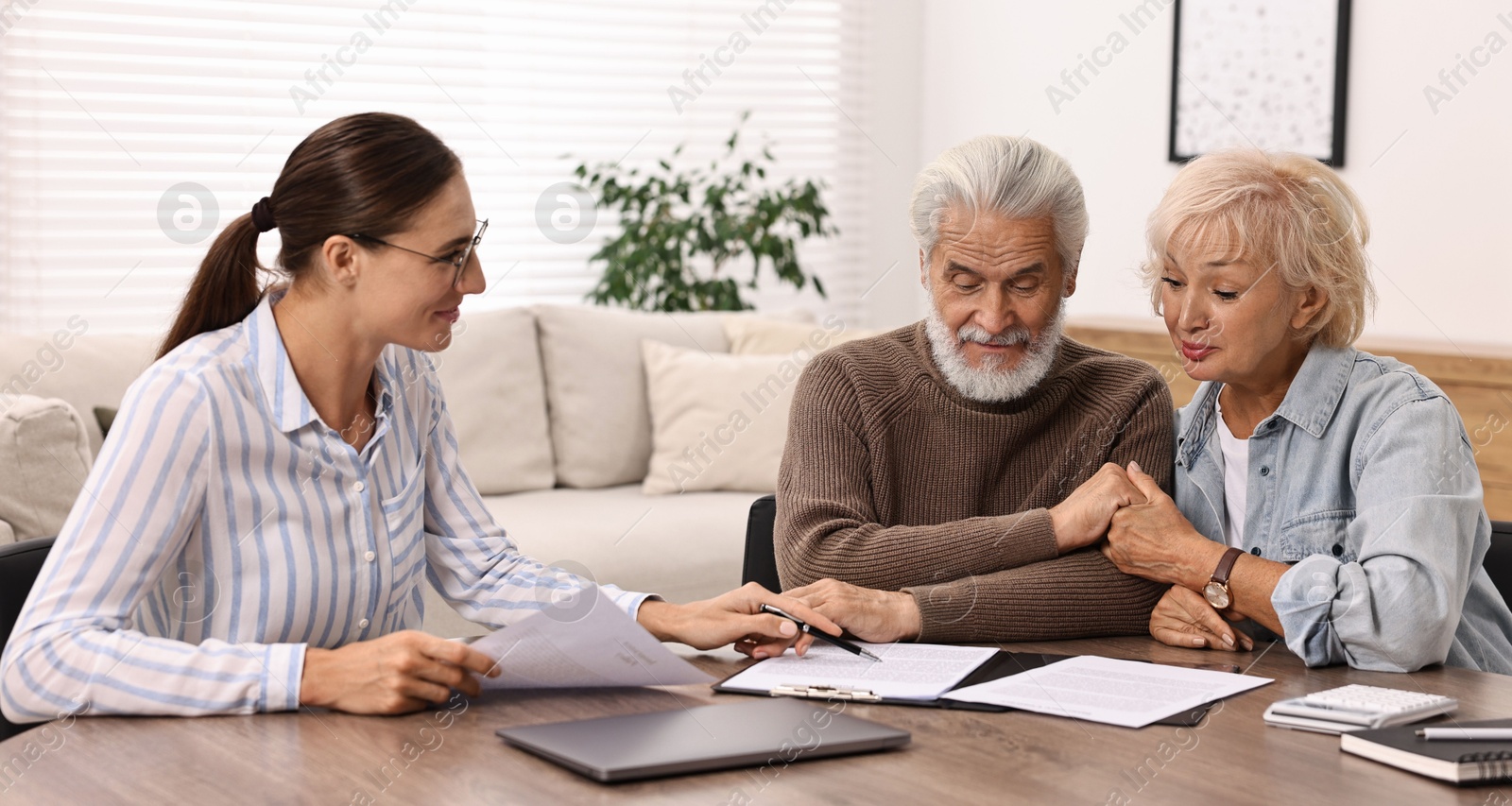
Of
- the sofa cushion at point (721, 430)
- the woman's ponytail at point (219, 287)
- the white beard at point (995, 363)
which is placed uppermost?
the woman's ponytail at point (219, 287)

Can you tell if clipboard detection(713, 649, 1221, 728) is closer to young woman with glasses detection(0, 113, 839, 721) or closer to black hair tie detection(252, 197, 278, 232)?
young woman with glasses detection(0, 113, 839, 721)

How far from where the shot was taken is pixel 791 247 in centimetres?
493

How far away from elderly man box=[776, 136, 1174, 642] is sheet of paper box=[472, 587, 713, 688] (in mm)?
325

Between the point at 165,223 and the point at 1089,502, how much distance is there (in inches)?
135

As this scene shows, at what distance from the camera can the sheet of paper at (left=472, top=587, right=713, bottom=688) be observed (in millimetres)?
1349

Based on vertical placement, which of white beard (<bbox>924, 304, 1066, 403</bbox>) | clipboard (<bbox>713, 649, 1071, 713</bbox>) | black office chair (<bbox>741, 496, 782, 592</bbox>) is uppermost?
white beard (<bbox>924, 304, 1066, 403</bbox>)

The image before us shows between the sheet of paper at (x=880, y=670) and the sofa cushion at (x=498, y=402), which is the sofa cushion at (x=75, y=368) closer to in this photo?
the sofa cushion at (x=498, y=402)

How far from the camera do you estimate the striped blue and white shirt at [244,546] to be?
137 centimetres

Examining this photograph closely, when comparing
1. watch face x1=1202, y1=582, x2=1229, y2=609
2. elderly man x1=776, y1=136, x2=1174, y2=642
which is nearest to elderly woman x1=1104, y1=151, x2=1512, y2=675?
watch face x1=1202, y1=582, x2=1229, y2=609

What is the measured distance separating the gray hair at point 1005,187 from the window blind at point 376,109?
2.60 metres

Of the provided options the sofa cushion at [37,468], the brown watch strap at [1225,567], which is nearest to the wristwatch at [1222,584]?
the brown watch strap at [1225,567]

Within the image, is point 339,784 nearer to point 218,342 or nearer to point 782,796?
point 782,796

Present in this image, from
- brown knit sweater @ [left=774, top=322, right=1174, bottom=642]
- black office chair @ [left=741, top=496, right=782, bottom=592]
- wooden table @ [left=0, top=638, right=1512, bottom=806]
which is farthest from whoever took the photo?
black office chair @ [left=741, top=496, right=782, bottom=592]

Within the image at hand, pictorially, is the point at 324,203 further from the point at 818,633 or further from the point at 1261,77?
the point at 1261,77
